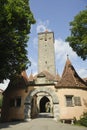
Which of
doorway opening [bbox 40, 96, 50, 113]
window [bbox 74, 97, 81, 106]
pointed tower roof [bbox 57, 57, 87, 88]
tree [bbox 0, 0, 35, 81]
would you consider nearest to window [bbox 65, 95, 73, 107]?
window [bbox 74, 97, 81, 106]

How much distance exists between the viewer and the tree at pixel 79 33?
2082 cm

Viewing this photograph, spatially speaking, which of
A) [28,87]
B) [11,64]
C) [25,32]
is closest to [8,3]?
[25,32]

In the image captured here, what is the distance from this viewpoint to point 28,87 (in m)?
21.6

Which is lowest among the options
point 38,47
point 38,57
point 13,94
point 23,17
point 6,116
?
point 6,116

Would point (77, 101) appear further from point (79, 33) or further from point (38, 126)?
point (79, 33)

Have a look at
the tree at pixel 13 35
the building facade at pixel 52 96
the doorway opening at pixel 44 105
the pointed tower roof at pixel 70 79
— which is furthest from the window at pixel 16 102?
the doorway opening at pixel 44 105

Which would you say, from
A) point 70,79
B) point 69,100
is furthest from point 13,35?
point 69,100

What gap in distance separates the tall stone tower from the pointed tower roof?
57.1ft

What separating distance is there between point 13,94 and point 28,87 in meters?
2.22

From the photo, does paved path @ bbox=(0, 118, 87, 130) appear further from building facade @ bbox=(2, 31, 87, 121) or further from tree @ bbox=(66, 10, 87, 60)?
tree @ bbox=(66, 10, 87, 60)

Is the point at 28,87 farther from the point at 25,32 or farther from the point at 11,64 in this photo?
the point at 25,32

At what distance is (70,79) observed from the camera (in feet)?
71.0

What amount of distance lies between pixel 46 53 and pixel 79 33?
22.0 m

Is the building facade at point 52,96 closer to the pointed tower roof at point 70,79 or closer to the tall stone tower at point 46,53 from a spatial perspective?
the pointed tower roof at point 70,79
